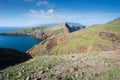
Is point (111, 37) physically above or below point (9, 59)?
above

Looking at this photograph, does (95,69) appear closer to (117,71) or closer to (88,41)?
(117,71)

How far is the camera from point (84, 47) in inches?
2167

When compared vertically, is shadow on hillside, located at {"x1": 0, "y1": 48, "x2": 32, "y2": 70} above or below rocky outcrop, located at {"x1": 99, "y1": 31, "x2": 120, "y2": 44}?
below

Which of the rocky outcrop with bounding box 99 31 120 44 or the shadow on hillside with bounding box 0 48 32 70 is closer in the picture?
the shadow on hillside with bounding box 0 48 32 70

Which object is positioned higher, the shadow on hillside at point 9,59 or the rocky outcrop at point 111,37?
the rocky outcrop at point 111,37

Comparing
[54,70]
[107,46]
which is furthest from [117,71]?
[107,46]

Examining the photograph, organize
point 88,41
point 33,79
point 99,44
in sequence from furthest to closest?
point 88,41 → point 99,44 → point 33,79

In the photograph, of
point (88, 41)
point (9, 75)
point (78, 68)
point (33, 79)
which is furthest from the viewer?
point (88, 41)

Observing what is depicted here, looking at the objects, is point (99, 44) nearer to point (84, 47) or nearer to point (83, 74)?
point (84, 47)

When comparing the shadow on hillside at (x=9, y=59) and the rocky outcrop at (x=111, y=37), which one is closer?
the shadow on hillside at (x=9, y=59)

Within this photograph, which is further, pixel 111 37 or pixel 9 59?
pixel 111 37

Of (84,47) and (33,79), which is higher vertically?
(33,79)

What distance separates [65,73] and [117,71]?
6.19 m

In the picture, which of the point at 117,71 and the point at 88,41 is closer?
the point at 117,71
